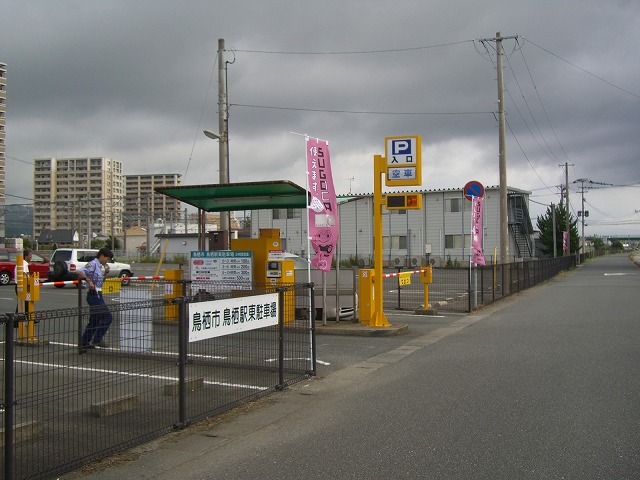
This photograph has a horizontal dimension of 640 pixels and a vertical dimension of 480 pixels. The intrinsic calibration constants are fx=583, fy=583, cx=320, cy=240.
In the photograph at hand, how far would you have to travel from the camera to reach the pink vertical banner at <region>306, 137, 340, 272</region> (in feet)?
41.4

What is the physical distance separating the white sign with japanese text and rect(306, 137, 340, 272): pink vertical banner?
5.12 m

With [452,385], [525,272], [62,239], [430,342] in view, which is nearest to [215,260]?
[430,342]

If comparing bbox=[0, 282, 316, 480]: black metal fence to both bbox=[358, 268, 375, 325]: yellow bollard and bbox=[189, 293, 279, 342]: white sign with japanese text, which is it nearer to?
bbox=[189, 293, 279, 342]: white sign with japanese text

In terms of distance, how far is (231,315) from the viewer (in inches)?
269

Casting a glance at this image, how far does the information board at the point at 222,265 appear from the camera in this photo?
13.4 meters

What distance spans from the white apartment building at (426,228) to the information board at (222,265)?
1669 inches

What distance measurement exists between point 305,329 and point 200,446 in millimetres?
3350

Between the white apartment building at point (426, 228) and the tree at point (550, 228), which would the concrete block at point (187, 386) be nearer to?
the white apartment building at point (426, 228)

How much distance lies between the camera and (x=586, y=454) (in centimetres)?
516

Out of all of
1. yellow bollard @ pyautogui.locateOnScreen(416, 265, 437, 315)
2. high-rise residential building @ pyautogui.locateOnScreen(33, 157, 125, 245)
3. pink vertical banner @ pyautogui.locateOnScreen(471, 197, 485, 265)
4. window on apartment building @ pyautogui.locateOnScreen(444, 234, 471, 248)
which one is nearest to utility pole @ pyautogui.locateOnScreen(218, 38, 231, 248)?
yellow bollard @ pyautogui.locateOnScreen(416, 265, 437, 315)

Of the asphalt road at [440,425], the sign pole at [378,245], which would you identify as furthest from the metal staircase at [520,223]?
the asphalt road at [440,425]

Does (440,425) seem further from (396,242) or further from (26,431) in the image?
(396,242)

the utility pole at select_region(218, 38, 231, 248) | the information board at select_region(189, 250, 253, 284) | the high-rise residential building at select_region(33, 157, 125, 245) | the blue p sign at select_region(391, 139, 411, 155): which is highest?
the high-rise residential building at select_region(33, 157, 125, 245)

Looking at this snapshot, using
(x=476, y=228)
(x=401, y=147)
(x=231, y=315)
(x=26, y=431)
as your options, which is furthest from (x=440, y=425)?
Result: (x=476, y=228)
